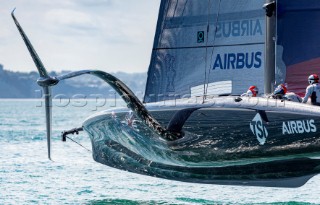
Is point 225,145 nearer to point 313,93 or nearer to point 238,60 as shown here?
point 313,93

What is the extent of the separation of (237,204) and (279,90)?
3.15m

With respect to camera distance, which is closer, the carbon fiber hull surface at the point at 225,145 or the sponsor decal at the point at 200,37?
the carbon fiber hull surface at the point at 225,145

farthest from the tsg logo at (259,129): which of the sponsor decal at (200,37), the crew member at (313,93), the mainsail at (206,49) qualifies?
the sponsor decal at (200,37)

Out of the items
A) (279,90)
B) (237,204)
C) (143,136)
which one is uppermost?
(279,90)

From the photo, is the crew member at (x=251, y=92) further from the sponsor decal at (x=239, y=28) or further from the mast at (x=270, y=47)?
the sponsor decal at (x=239, y=28)

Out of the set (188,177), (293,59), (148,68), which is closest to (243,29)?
(293,59)

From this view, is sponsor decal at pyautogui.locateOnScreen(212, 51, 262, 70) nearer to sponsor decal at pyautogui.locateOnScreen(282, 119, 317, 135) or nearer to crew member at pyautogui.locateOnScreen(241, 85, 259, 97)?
crew member at pyautogui.locateOnScreen(241, 85, 259, 97)

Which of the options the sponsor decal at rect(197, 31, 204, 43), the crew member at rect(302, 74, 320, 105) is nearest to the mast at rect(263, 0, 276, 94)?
the crew member at rect(302, 74, 320, 105)

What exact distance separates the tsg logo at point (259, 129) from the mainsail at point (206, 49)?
2.04 metres

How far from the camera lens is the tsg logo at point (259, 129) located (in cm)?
990

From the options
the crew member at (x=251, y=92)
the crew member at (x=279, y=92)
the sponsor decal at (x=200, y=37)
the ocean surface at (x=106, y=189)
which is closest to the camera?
the crew member at (x=279, y=92)

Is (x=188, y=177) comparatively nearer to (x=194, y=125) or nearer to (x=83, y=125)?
(x=194, y=125)

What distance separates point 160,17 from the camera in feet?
43.6

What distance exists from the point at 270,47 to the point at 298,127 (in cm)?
247
